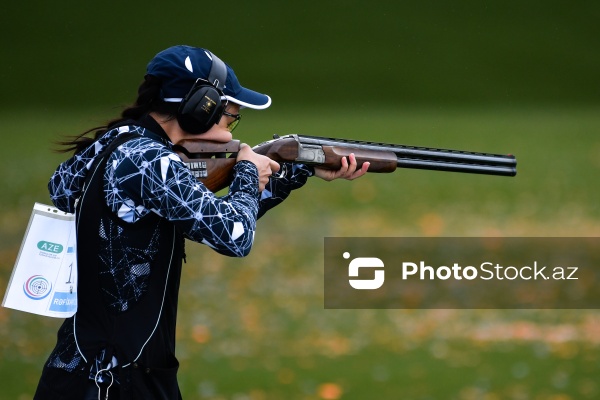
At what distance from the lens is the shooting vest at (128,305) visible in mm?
3031

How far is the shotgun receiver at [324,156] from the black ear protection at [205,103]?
0.12 m

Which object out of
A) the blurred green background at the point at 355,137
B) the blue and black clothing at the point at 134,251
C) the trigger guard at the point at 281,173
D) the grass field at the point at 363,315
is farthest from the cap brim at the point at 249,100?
the blurred green background at the point at 355,137

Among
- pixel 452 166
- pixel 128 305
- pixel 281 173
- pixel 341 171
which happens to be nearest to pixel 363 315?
pixel 452 166

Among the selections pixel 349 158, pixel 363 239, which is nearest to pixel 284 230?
pixel 363 239

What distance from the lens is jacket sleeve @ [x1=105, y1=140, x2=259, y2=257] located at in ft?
9.72

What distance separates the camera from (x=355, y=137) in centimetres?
1300

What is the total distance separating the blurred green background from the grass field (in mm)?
20

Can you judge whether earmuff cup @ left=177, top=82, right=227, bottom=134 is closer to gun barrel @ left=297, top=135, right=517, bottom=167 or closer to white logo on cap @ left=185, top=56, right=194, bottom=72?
white logo on cap @ left=185, top=56, right=194, bottom=72

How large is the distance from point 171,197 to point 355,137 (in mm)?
10128

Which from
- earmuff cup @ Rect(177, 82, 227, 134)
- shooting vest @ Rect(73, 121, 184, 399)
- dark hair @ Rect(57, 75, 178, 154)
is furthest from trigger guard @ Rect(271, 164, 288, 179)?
shooting vest @ Rect(73, 121, 184, 399)

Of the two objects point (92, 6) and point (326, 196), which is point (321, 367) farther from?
point (92, 6)

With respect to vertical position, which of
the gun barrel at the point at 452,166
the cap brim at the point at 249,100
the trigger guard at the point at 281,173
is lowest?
the trigger guard at the point at 281,173

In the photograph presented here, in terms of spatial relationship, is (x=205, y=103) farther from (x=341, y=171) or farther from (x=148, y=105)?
(x=341, y=171)

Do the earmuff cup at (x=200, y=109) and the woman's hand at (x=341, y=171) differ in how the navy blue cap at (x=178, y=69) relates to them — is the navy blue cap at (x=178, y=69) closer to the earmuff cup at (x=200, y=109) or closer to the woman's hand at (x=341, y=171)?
the earmuff cup at (x=200, y=109)
